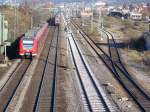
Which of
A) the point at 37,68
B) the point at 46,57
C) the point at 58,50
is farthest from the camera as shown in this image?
the point at 58,50

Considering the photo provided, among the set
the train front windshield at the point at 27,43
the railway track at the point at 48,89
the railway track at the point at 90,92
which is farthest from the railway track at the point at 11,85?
the railway track at the point at 90,92

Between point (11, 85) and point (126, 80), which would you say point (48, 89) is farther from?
point (126, 80)

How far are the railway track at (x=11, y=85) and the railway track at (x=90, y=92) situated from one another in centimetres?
369

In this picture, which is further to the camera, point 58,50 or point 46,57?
point 58,50

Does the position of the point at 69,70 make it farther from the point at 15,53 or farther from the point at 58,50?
the point at 58,50

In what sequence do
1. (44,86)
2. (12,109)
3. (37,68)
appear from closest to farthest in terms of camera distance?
1. (12,109)
2. (44,86)
3. (37,68)

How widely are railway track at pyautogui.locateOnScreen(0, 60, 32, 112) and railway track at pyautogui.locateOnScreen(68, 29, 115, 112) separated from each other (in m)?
3.69

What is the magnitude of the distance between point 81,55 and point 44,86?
53.3ft

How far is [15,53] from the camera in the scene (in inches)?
1657

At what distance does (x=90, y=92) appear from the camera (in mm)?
25359

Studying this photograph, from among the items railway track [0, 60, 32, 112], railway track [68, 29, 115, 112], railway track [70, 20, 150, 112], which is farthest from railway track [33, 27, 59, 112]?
railway track [70, 20, 150, 112]

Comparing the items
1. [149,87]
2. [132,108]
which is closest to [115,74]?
[149,87]

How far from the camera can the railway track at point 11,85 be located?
22695 millimetres

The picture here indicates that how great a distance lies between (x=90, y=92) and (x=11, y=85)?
4.99 m
